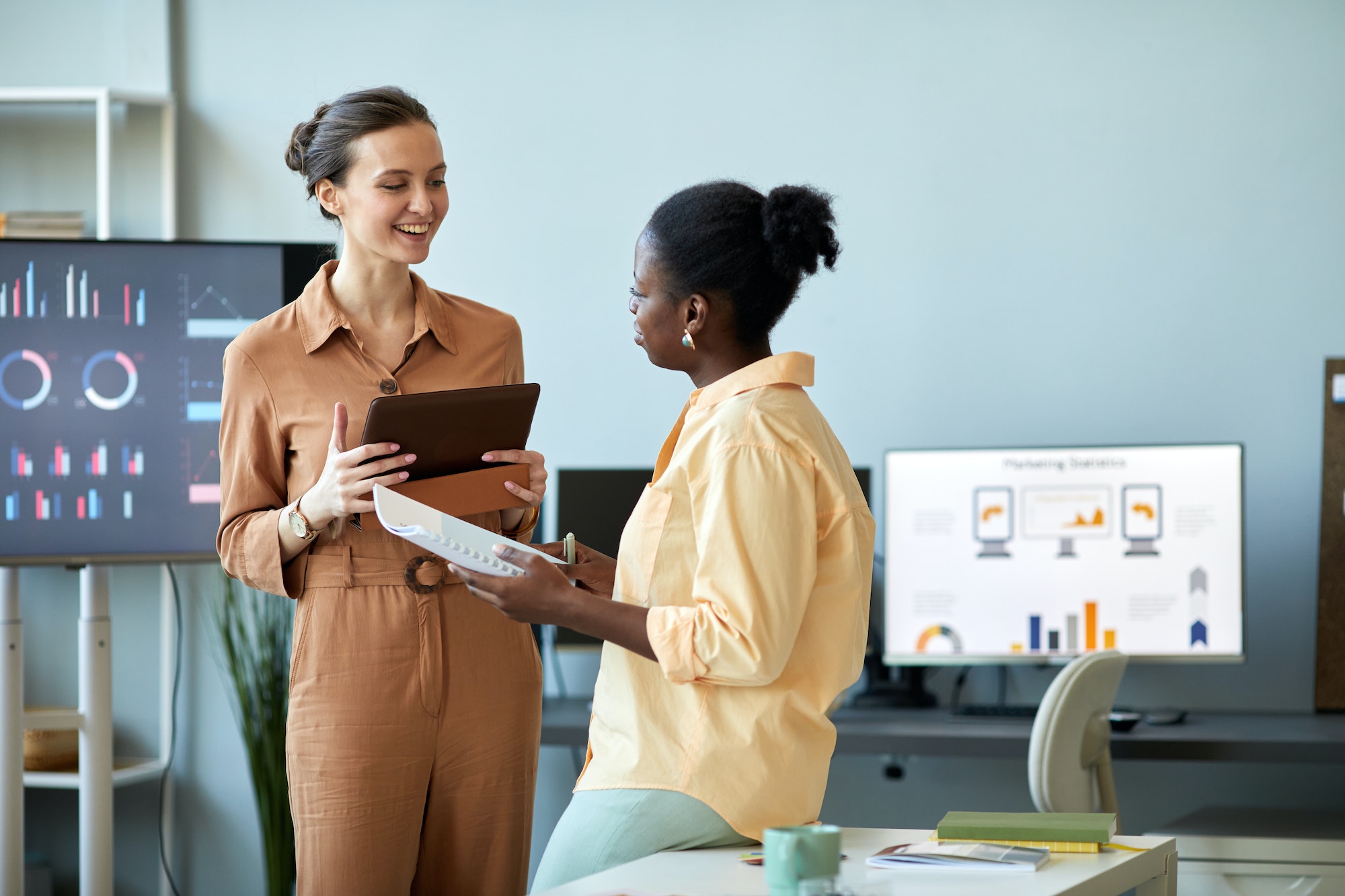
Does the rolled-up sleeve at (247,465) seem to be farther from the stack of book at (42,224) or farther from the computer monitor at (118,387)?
the stack of book at (42,224)

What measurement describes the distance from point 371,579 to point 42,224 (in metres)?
2.26

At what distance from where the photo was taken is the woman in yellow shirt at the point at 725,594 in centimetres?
131

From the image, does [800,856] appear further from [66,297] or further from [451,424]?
[66,297]

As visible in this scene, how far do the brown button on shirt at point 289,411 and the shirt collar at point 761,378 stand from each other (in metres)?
0.45

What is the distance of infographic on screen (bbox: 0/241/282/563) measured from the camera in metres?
3.05

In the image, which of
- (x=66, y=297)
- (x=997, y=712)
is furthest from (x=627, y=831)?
(x=66, y=297)

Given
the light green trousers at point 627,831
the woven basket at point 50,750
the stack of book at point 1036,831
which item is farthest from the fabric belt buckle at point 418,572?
the woven basket at point 50,750

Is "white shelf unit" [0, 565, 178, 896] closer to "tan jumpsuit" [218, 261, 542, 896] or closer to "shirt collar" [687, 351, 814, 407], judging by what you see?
"tan jumpsuit" [218, 261, 542, 896]

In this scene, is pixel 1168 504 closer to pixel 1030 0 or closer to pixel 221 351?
pixel 1030 0

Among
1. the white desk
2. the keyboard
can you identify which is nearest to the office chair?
the keyboard

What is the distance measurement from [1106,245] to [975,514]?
79 cm

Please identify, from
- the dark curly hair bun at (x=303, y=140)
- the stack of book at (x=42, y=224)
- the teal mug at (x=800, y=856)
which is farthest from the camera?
the stack of book at (x=42, y=224)

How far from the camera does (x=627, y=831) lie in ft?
4.56

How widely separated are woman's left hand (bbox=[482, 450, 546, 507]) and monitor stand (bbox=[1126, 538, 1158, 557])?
1.86 metres
